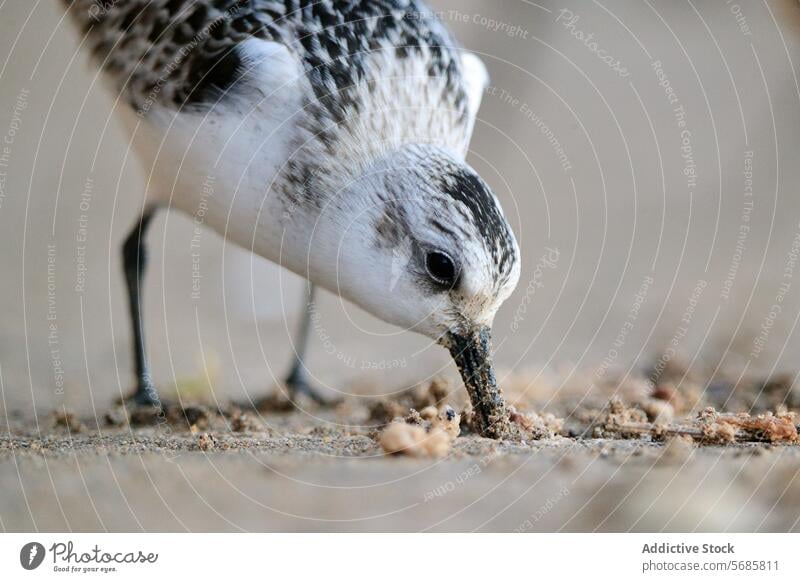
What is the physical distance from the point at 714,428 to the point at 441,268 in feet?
2.02

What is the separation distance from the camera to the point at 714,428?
5.15ft

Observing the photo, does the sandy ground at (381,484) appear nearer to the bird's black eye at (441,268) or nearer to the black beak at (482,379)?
the black beak at (482,379)

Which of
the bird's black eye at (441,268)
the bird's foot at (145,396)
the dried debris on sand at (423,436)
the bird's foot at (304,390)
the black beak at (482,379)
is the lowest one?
the bird's foot at (145,396)

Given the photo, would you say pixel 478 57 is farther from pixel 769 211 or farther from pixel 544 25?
pixel 769 211

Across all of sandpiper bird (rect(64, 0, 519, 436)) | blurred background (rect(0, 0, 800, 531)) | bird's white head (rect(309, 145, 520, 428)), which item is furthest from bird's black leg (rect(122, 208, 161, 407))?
bird's white head (rect(309, 145, 520, 428))

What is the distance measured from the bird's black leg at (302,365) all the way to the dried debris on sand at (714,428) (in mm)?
660

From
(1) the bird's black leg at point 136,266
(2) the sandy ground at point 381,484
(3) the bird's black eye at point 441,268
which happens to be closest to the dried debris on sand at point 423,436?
(2) the sandy ground at point 381,484

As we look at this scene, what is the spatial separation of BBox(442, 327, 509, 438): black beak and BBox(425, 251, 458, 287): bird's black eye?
0.13 metres

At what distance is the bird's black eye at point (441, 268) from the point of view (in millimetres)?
1445

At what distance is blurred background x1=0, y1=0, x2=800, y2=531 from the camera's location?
176 cm

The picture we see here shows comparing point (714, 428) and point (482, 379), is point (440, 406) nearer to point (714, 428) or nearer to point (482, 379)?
point (482, 379)

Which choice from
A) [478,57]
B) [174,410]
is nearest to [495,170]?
[478,57]

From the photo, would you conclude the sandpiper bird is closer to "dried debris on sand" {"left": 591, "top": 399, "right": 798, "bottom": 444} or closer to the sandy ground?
the sandy ground

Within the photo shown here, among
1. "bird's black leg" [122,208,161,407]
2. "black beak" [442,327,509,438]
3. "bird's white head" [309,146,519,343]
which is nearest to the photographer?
"bird's white head" [309,146,519,343]
